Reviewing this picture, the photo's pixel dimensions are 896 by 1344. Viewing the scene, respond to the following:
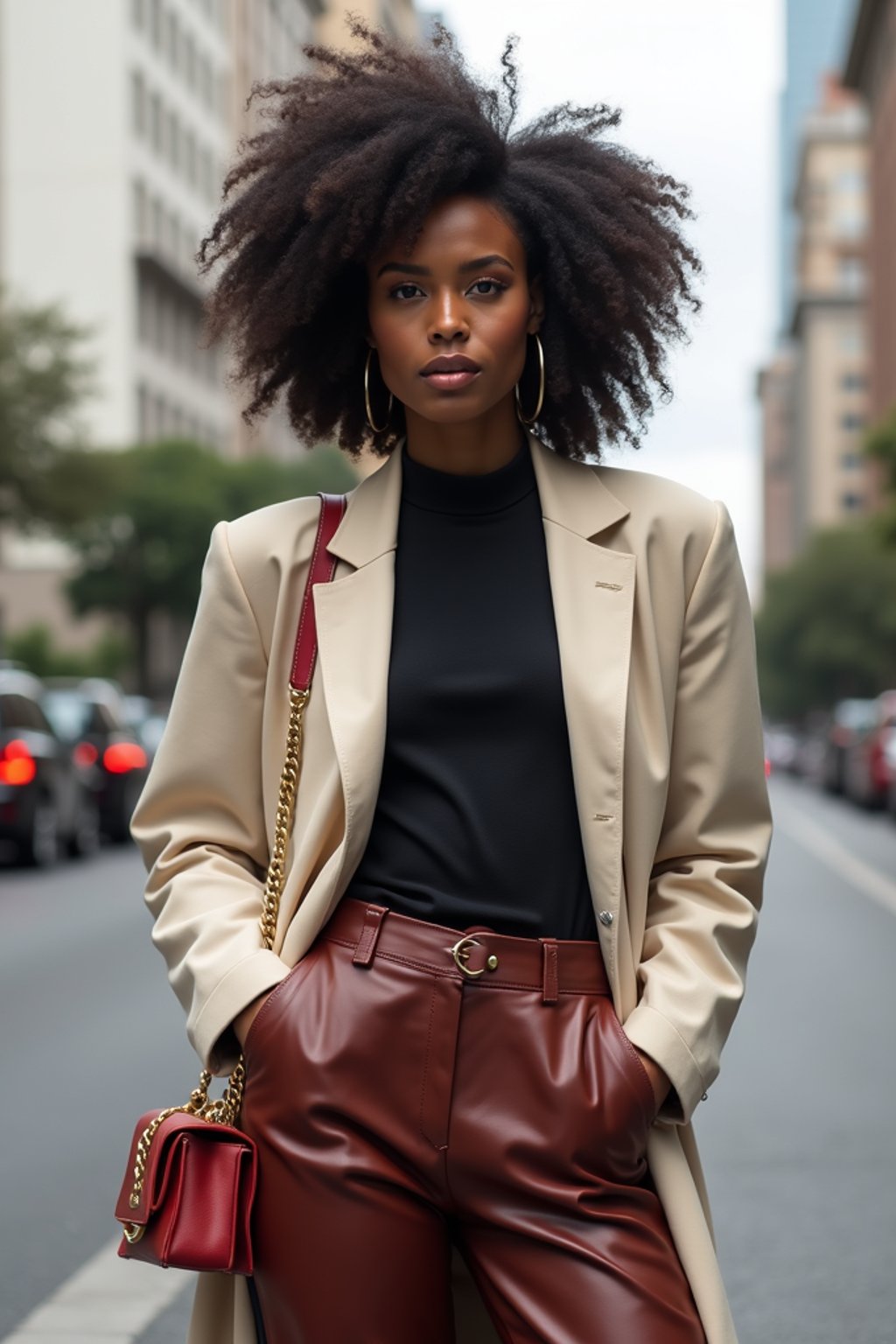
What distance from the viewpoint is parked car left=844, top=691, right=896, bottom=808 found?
28.7m

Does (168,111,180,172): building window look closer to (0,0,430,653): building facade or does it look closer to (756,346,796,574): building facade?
(0,0,430,653): building facade

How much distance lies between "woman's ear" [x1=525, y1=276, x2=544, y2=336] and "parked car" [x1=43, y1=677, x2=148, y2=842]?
60.5 feet

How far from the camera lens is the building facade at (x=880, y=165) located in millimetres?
83500

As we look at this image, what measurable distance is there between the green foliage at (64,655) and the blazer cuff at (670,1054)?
50.9m

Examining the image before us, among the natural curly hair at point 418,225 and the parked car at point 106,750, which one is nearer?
the natural curly hair at point 418,225

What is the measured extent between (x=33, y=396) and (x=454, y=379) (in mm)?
34776

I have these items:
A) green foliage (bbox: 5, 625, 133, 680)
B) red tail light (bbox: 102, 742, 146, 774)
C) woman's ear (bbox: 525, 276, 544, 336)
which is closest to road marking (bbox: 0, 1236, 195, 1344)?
woman's ear (bbox: 525, 276, 544, 336)

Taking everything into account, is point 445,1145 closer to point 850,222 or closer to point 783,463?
point 850,222

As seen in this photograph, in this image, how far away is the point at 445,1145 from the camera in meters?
2.38

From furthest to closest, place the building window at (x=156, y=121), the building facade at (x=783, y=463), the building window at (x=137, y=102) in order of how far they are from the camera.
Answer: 1. the building facade at (x=783, y=463)
2. the building window at (x=156, y=121)
3. the building window at (x=137, y=102)

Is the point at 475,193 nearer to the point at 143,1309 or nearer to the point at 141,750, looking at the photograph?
the point at 143,1309

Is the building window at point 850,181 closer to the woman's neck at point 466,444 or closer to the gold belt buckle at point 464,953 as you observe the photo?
the woman's neck at point 466,444

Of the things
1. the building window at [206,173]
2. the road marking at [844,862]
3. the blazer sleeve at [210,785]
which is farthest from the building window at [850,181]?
the blazer sleeve at [210,785]

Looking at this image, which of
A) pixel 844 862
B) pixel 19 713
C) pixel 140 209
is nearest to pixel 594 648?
pixel 19 713
